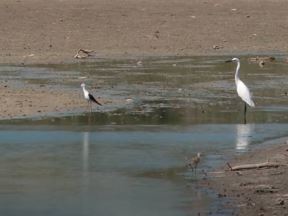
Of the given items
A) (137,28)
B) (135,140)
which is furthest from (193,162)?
(137,28)

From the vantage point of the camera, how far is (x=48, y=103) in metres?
17.7

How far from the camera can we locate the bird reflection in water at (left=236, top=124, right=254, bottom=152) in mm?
13383

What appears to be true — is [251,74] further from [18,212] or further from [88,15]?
[18,212]

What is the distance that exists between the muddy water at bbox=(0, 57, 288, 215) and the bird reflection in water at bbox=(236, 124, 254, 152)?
0.06 ft

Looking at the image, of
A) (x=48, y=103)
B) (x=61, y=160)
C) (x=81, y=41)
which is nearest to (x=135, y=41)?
(x=81, y=41)

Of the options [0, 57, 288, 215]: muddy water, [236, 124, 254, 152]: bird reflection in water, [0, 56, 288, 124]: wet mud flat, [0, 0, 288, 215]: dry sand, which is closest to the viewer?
[0, 57, 288, 215]: muddy water

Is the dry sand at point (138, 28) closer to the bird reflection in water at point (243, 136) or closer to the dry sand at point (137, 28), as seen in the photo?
the dry sand at point (137, 28)

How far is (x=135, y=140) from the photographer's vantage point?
13828 millimetres

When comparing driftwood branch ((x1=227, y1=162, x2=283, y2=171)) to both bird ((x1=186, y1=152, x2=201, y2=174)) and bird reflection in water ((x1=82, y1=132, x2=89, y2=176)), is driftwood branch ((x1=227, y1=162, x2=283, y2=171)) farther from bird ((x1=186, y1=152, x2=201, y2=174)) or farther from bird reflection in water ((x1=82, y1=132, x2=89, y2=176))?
bird reflection in water ((x1=82, y1=132, x2=89, y2=176))

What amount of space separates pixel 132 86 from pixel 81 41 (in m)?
8.99

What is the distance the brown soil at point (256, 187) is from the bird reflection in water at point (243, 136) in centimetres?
101

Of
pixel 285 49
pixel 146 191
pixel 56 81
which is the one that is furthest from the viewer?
pixel 285 49

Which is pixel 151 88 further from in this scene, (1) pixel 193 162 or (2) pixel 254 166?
(2) pixel 254 166

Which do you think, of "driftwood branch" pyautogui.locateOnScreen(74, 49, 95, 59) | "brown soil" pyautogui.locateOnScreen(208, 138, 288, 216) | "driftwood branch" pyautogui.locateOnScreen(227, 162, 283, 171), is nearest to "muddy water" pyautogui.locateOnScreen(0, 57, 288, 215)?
"brown soil" pyautogui.locateOnScreen(208, 138, 288, 216)
